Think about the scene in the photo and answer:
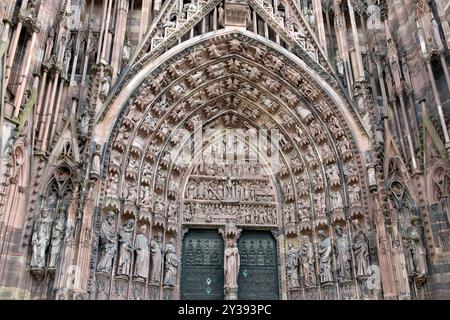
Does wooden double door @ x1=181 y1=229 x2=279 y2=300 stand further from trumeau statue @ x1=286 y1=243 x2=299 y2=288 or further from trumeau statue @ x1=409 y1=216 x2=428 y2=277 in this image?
trumeau statue @ x1=409 y1=216 x2=428 y2=277

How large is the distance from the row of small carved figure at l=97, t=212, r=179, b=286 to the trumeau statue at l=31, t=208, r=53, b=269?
43.0 inches

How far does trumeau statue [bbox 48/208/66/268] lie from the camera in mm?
8015

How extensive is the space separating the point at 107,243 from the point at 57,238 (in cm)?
105

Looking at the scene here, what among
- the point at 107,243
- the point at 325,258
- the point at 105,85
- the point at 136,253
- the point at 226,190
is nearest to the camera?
the point at 107,243

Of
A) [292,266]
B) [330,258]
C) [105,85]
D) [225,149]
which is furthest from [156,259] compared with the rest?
[105,85]

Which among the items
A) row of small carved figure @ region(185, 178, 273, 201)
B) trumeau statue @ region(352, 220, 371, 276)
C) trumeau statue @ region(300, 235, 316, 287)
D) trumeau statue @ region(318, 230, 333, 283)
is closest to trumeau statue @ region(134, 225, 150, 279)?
row of small carved figure @ region(185, 178, 273, 201)

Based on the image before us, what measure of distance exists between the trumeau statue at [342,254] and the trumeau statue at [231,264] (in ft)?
7.98

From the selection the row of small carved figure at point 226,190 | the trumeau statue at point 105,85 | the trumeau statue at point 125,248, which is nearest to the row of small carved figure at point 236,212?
the row of small carved figure at point 226,190

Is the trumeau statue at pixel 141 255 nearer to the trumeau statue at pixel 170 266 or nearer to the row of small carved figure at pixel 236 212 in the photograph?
the trumeau statue at pixel 170 266

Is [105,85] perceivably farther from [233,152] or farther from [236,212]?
[236,212]

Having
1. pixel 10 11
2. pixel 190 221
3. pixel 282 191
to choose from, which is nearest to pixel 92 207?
pixel 190 221

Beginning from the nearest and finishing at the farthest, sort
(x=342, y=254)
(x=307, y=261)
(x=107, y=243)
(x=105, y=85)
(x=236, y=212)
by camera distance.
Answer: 1. (x=107, y=243)
2. (x=342, y=254)
3. (x=105, y=85)
4. (x=307, y=261)
5. (x=236, y=212)

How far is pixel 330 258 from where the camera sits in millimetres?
9672

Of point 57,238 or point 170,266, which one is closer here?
point 57,238
